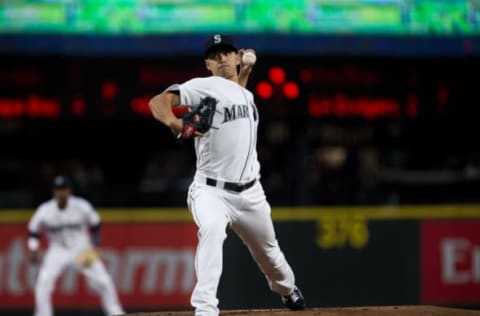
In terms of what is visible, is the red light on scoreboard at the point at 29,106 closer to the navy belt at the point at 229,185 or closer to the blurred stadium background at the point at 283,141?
the blurred stadium background at the point at 283,141

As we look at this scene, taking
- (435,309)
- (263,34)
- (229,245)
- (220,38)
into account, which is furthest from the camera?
(229,245)

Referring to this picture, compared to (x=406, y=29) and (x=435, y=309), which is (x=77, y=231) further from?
(x=435, y=309)

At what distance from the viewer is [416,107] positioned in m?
13.2

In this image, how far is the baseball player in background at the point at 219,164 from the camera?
676 cm

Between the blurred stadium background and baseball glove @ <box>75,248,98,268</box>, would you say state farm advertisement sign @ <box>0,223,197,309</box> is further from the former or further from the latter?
baseball glove @ <box>75,248,98,268</box>

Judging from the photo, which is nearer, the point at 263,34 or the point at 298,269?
the point at 263,34

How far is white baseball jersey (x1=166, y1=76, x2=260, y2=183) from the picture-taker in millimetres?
6914

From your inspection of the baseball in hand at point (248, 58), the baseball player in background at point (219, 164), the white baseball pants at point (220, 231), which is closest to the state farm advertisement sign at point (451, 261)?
the white baseball pants at point (220, 231)

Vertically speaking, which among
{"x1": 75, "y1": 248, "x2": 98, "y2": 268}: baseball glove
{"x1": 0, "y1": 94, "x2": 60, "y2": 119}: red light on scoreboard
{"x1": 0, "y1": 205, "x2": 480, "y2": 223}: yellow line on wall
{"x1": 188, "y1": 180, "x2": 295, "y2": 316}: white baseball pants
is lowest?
{"x1": 75, "y1": 248, "x2": 98, "y2": 268}: baseball glove

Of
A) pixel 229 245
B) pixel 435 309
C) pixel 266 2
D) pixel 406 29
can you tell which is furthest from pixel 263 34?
pixel 435 309

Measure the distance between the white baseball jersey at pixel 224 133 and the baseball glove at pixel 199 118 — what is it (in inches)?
3.4

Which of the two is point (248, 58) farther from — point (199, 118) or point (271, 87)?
point (271, 87)

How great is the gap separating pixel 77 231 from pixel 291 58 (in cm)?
282

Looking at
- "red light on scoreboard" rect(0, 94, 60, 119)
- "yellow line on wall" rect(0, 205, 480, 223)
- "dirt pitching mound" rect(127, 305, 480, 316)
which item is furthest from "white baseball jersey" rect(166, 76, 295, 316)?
"yellow line on wall" rect(0, 205, 480, 223)
